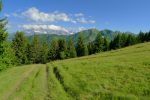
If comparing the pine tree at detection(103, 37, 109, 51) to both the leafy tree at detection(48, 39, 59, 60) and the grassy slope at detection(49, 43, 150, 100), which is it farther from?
the grassy slope at detection(49, 43, 150, 100)

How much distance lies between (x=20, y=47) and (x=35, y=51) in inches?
449

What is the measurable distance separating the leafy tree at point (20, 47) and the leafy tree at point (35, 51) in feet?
20.2

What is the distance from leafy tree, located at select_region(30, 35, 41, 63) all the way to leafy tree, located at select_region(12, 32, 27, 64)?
20.2 ft

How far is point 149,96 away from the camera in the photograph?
18.1m

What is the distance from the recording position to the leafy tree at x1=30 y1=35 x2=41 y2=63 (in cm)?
10912

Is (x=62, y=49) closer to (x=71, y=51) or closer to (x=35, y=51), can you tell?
(x=71, y=51)

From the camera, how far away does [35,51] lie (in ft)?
365

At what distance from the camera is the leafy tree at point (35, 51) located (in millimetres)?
109125

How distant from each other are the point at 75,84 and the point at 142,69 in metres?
7.94

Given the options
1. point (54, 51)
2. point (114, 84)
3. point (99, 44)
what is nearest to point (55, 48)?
point (54, 51)

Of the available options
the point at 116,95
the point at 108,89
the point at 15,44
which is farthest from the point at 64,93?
the point at 15,44

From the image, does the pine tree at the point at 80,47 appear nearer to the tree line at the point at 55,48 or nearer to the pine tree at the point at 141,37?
the tree line at the point at 55,48

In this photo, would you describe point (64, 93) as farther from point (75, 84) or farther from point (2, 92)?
point (2, 92)

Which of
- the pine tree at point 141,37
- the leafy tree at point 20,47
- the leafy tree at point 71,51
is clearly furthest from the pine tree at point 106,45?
the leafy tree at point 20,47
